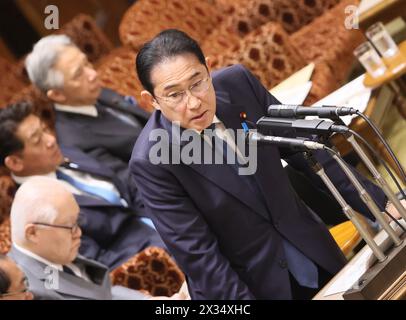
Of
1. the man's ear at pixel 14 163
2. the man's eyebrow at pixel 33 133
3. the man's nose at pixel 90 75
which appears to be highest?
the man's nose at pixel 90 75

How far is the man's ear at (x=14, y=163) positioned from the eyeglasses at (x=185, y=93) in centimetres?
204

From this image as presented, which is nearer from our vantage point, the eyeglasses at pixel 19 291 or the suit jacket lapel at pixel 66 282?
the eyeglasses at pixel 19 291

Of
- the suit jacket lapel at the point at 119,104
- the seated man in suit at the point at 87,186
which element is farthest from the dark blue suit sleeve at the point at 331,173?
the suit jacket lapel at the point at 119,104

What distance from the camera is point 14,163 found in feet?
12.9

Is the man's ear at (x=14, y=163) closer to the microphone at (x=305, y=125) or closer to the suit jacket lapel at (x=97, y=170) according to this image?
the suit jacket lapel at (x=97, y=170)

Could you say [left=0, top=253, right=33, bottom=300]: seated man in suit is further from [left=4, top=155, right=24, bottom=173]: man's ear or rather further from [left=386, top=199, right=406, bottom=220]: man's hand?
[left=386, top=199, right=406, bottom=220]: man's hand

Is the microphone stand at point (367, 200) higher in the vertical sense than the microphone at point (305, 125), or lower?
lower

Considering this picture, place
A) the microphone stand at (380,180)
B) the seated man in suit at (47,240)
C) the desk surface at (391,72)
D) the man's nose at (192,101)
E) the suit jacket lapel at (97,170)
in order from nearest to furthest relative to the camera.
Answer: the microphone stand at (380,180) → the man's nose at (192,101) → the seated man in suit at (47,240) → the desk surface at (391,72) → the suit jacket lapel at (97,170)

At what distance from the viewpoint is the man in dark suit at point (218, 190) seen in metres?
2.05

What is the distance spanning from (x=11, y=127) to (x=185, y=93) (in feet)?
6.77

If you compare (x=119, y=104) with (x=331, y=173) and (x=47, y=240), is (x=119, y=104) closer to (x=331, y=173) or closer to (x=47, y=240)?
(x=47, y=240)

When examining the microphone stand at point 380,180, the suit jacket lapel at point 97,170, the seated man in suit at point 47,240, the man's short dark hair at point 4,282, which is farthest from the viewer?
the suit jacket lapel at point 97,170

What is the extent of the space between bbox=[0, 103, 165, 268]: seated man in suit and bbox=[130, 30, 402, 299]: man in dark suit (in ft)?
4.97
